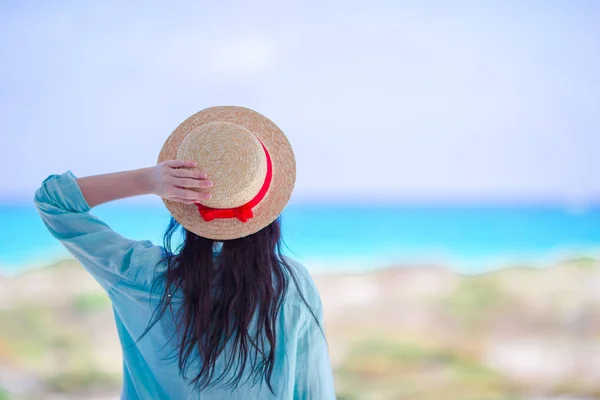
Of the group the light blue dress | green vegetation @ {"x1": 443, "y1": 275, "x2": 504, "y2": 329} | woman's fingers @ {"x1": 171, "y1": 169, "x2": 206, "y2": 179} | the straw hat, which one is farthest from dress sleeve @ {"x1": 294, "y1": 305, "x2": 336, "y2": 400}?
green vegetation @ {"x1": 443, "y1": 275, "x2": 504, "y2": 329}

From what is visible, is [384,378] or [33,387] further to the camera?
[384,378]

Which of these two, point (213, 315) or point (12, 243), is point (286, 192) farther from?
point (12, 243)

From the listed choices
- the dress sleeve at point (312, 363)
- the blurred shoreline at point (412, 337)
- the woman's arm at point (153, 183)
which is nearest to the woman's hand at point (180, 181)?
the woman's arm at point (153, 183)

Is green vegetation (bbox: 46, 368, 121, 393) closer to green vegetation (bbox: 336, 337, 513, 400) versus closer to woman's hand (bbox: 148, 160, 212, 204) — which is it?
green vegetation (bbox: 336, 337, 513, 400)

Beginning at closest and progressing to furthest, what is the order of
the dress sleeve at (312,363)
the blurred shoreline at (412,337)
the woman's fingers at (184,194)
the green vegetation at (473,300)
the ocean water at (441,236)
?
the woman's fingers at (184,194), the dress sleeve at (312,363), the blurred shoreline at (412,337), the green vegetation at (473,300), the ocean water at (441,236)

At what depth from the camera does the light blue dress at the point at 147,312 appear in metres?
1.02

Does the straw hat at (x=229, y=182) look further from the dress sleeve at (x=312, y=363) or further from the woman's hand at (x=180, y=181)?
the dress sleeve at (x=312, y=363)

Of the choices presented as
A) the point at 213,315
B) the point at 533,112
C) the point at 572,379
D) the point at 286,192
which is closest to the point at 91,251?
the point at 213,315

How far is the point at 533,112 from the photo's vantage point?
9.46m

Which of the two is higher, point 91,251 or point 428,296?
point 428,296

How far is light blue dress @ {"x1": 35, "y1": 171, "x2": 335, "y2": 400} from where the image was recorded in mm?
1021

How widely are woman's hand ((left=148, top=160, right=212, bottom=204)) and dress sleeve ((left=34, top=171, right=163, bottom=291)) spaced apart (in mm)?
128

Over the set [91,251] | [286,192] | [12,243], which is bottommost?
[91,251]

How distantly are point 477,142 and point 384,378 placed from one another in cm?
707
